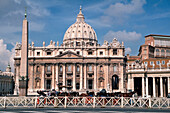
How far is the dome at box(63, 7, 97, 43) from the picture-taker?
128 meters

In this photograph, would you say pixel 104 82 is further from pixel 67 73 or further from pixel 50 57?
pixel 50 57

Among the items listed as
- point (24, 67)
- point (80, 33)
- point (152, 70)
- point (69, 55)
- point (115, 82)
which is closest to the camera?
point (24, 67)

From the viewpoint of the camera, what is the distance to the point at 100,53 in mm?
95500

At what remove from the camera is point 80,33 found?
129 metres

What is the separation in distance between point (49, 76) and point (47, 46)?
1054 cm

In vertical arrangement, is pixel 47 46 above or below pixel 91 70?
above

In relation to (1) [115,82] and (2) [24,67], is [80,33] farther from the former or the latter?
(2) [24,67]

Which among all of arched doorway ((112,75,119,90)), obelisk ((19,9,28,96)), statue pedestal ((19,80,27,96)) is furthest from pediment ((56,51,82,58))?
statue pedestal ((19,80,27,96))

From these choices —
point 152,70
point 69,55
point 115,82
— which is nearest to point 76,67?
point 69,55

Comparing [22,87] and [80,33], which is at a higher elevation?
[80,33]

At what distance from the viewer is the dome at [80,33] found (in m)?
128

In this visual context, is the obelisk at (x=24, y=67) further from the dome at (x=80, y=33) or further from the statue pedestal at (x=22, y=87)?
the dome at (x=80, y=33)

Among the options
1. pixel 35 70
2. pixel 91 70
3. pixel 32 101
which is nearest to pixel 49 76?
pixel 35 70

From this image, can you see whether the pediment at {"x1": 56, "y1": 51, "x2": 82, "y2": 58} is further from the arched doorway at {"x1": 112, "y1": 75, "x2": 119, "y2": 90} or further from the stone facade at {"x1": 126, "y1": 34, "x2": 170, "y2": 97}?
the stone facade at {"x1": 126, "y1": 34, "x2": 170, "y2": 97}
